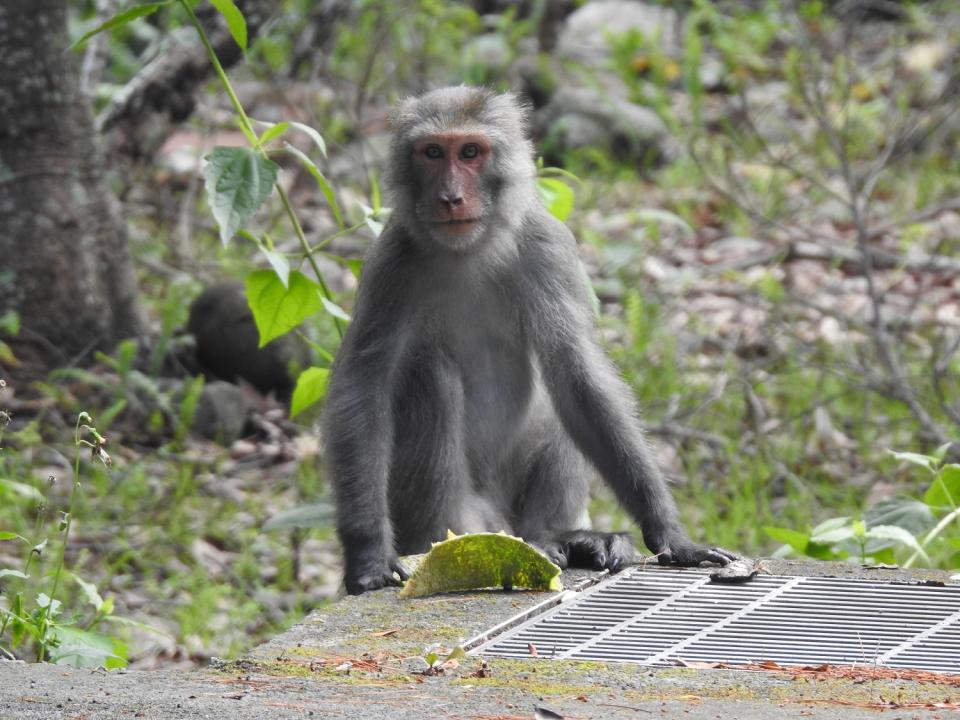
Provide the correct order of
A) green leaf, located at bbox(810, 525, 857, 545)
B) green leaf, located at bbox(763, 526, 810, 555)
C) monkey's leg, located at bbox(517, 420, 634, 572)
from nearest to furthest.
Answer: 1. green leaf, located at bbox(810, 525, 857, 545)
2. green leaf, located at bbox(763, 526, 810, 555)
3. monkey's leg, located at bbox(517, 420, 634, 572)

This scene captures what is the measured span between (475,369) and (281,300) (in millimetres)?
749

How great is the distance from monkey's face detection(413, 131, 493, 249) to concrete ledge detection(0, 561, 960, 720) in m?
1.84

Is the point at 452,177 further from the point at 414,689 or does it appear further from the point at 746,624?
the point at 414,689

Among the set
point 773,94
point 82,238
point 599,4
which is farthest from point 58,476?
point 599,4

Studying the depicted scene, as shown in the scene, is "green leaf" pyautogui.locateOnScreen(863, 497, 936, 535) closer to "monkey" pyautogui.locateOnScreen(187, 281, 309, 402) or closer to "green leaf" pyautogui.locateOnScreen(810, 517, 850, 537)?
"green leaf" pyautogui.locateOnScreen(810, 517, 850, 537)

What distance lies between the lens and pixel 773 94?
14711 millimetres

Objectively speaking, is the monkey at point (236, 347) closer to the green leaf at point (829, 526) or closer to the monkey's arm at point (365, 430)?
the monkey's arm at point (365, 430)

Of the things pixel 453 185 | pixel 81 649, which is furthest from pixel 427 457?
pixel 81 649

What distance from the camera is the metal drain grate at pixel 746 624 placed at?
394cm

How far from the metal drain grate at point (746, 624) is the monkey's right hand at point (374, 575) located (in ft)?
2.10

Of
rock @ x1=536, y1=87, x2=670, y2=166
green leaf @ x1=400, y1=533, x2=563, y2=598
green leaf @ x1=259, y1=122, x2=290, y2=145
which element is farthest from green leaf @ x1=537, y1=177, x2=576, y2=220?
rock @ x1=536, y1=87, x2=670, y2=166

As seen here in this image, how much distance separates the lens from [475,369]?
230 inches

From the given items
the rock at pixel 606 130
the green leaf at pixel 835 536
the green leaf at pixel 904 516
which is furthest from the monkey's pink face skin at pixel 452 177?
the rock at pixel 606 130

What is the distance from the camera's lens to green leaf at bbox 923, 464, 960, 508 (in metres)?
5.85
